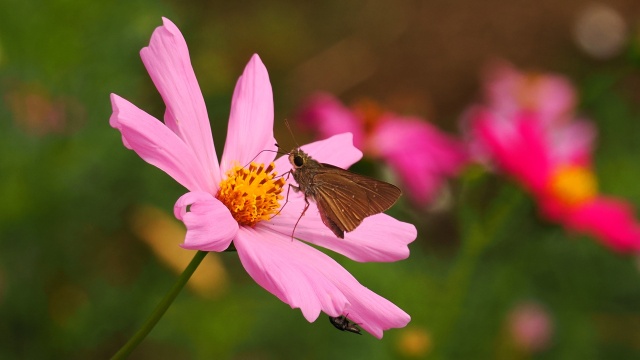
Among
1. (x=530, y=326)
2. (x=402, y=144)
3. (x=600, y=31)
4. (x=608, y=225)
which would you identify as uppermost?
(x=402, y=144)

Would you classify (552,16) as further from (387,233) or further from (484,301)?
(387,233)

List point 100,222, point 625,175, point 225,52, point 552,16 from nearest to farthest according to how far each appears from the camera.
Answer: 1. point 100,222
2. point 625,175
3. point 225,52
4. point 552,16

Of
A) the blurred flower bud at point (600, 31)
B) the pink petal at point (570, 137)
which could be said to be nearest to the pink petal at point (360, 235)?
the pink petal at point (570, 137)

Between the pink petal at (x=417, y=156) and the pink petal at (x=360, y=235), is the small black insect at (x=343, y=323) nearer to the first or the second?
the pink petal at (x=360, y=235)

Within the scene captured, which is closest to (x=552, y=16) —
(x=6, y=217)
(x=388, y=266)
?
(x=388, y=266)

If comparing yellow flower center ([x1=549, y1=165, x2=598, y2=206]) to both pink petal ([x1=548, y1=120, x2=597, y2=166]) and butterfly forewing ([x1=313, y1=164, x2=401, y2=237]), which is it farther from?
butterfly forewing ([x1=313, y1=164, x2=401, y2=237])

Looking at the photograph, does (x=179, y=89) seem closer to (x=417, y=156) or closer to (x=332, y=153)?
(x=332, y=153)

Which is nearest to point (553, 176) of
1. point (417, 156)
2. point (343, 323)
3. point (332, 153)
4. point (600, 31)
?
point (417, 156)
